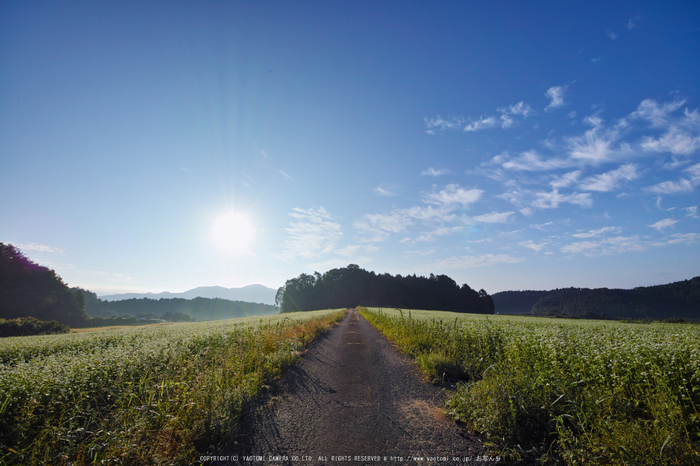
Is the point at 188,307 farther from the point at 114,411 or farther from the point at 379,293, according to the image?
the point at 114,411

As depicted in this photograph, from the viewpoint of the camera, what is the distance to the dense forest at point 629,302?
45.2m

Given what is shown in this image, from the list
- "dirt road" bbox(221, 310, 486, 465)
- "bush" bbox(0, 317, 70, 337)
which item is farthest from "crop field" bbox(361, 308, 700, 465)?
"bush" bbox(0, 317, 70, 337)

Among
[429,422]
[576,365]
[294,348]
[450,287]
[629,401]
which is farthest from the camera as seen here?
[450,287]

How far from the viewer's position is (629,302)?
5391 cm

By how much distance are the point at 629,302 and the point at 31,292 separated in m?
121

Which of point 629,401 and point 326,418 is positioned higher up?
point 629,401

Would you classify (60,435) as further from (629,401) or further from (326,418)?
(629,401)

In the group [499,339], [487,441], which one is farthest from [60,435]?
[499,339]

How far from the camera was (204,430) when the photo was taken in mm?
3834

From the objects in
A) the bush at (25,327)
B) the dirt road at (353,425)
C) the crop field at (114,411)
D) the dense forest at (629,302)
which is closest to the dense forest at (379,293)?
the dense forest at (629,302)

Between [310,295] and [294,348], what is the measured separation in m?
100

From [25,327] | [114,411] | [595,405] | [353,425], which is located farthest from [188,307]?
[595,405]

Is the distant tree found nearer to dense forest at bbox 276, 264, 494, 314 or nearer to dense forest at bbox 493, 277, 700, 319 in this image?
dense forest at bbox 276, 264, 494, 314

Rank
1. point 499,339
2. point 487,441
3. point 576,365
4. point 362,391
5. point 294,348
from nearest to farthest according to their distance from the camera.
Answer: point 487,441
point 576,365
point 362,391
point 499,339
point 294,348
